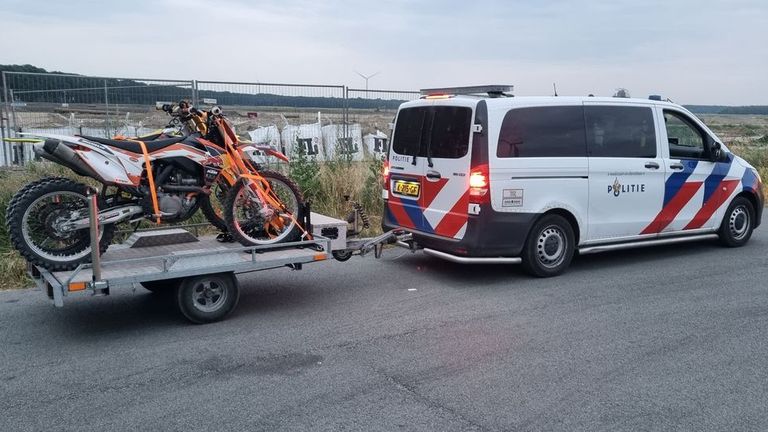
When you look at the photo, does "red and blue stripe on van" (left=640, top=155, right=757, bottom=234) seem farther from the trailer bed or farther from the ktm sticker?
the trailer bed

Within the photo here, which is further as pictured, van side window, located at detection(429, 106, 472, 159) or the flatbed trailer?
van side window, located at detection(429, 106, 472, 159)

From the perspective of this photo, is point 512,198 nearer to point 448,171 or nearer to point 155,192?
point 448,171

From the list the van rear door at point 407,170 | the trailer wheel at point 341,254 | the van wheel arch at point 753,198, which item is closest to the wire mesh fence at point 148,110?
the van rear door at point 407,170

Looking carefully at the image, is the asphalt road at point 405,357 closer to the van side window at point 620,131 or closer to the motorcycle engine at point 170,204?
the motorcycle engine at point 170,204

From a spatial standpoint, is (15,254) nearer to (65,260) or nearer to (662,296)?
(65,260)

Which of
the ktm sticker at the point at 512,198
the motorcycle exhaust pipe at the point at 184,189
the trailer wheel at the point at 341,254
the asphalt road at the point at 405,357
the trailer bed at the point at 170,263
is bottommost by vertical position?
the asphalt road at the point at 405,357

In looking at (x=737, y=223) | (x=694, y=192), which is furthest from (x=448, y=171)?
(x=737, y=223)

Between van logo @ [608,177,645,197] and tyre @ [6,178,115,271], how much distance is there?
215 inches

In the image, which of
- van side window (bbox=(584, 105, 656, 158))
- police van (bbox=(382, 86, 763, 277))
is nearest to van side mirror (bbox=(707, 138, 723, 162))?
police van (bbox=(382, 86, 763, 277))

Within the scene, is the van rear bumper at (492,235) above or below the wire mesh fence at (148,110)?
below

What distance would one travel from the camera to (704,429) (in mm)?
3910

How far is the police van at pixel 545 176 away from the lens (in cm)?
701

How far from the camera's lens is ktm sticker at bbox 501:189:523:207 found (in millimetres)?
6996

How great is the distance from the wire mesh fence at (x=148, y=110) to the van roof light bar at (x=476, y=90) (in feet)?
12.2
